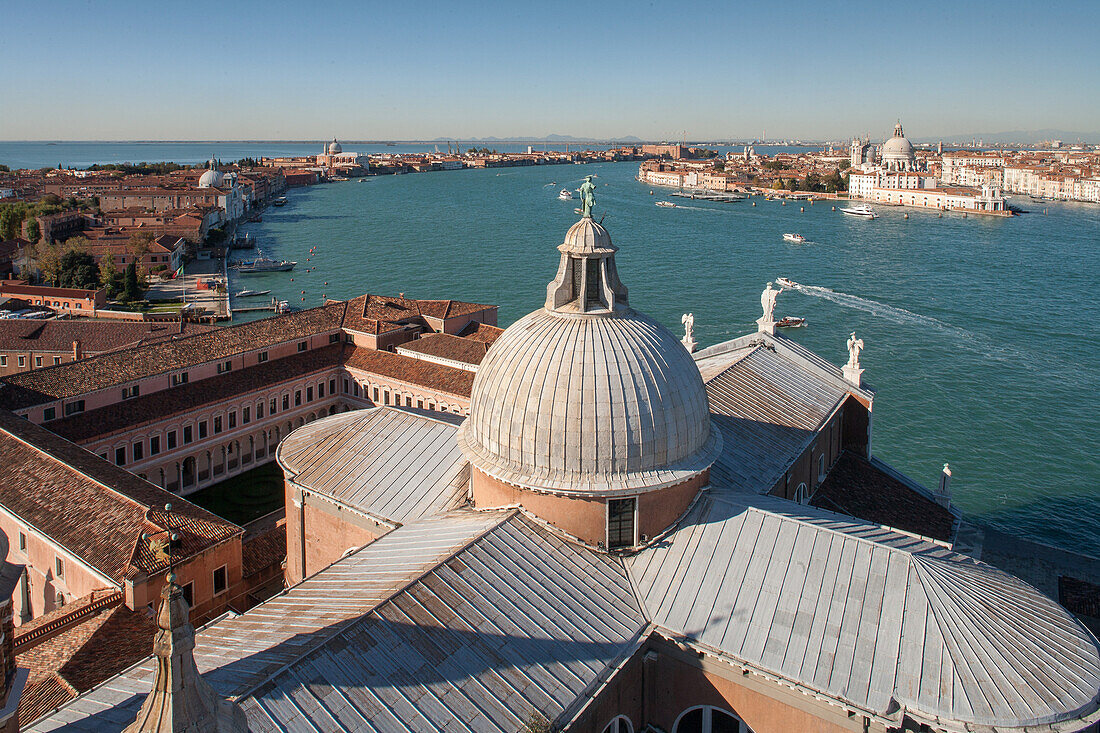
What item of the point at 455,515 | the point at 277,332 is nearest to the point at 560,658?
the point at 455,515

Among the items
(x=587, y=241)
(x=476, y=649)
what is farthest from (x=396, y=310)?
(x=476, y=649)

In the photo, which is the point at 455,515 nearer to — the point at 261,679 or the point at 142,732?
the point at 261,679

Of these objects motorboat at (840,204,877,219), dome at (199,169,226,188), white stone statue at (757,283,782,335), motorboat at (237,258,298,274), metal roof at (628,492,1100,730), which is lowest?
metal roof at (628,492,1100,730)

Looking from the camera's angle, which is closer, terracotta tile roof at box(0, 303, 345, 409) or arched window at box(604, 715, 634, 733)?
→ arched window at box(604, 715, 634, 733)

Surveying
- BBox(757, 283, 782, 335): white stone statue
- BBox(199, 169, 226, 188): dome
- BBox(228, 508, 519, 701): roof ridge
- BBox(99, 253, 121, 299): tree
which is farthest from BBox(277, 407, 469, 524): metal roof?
BBox(199, 169, 226, 188): dome

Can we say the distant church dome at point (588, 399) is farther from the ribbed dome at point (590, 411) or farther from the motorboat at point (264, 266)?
the motorboat at point (264, 266)

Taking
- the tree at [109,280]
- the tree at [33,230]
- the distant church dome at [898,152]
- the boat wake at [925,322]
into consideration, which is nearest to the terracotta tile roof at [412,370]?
the boat wake at [925,322]

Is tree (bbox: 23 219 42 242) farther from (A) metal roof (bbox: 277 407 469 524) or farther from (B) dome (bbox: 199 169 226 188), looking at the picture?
(A) metal roof (bbox: 277 407 469 524)
